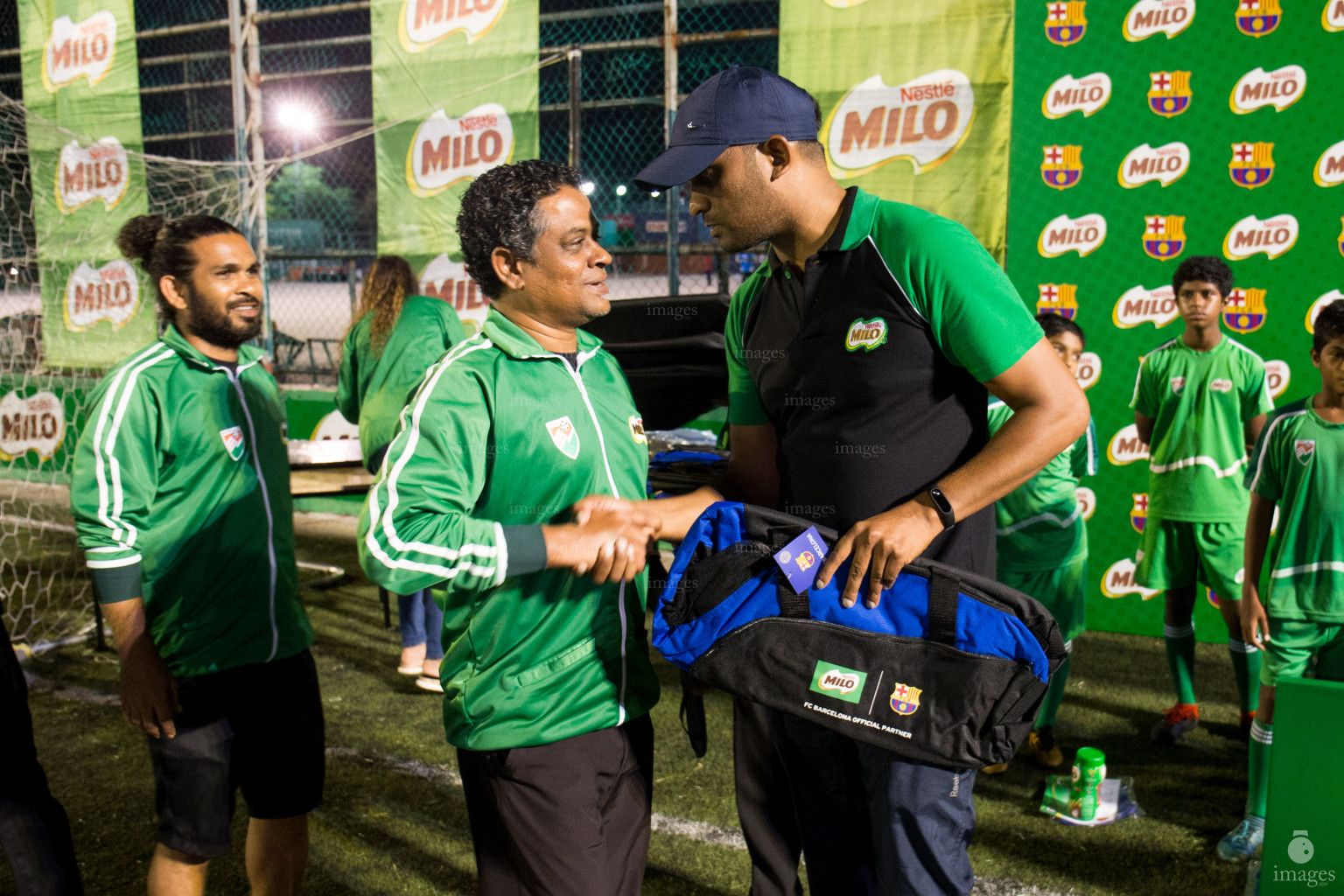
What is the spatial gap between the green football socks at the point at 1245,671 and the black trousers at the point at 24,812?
14.5 feet

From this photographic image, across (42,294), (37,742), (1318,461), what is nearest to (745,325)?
(1318,461)

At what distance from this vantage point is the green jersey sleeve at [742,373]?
2031mm

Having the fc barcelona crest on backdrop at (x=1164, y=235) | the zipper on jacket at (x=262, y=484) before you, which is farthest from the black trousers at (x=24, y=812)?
the fc barcelona crest on backdrop at (x=1164, y=235)

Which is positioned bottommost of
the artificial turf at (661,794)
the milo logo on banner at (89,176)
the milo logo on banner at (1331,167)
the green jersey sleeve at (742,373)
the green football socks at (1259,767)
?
the artificial turf at (661,794)

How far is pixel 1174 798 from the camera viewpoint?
3.71 m

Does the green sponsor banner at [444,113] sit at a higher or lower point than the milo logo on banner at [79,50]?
lower

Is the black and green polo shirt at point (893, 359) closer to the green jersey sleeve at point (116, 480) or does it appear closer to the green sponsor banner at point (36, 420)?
the green jersey sleeve at point (116, 480)

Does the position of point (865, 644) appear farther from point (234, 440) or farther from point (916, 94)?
point (916, 94)

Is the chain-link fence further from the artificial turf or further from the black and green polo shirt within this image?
the black and green polo shirt

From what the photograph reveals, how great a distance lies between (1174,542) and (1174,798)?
4.23ft

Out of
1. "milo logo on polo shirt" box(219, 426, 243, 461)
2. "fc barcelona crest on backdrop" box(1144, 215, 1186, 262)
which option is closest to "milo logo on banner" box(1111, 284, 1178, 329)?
"fc barcelona crest on backdrop" box(1144, 215, 1186, 262)

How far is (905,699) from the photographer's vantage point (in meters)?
1.60

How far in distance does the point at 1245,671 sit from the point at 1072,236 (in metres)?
2.71

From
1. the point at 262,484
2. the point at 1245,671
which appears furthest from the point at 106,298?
the point at 1245,671
